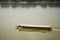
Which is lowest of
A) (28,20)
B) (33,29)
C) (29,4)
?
(33,29)

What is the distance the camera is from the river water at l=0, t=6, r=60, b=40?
1.40 m

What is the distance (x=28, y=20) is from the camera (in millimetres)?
1460

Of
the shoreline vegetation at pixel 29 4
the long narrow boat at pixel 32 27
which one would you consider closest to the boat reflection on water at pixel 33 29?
the long narrow boat at pixel 32 27

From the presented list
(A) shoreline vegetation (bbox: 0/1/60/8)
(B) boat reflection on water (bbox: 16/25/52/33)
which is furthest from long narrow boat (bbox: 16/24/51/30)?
(A) shoreline vegetation (bbox: 0/1/60/8)

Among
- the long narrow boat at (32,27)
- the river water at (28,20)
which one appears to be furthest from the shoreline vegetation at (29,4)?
the long narrow boat at (32,27)

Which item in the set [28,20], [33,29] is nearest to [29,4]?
[28,20]

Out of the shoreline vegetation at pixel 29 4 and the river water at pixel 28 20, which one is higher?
the shoreline vegetation at pixel 29 4

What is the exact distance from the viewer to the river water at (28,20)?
55.0 inches

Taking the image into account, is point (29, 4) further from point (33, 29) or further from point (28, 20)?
point (33, 29)

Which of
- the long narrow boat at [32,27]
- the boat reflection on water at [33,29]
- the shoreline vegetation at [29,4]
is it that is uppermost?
the shoreline vegetation at [29,4]

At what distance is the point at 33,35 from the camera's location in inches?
57.8

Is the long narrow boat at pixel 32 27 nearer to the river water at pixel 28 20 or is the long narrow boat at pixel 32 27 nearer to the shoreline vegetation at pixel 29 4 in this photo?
the river water at pixel 28 20

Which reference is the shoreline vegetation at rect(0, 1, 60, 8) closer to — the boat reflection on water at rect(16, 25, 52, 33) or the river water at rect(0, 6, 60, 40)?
the river water at rect(0, 6, 60, 40)

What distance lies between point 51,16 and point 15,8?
1.47 feet
